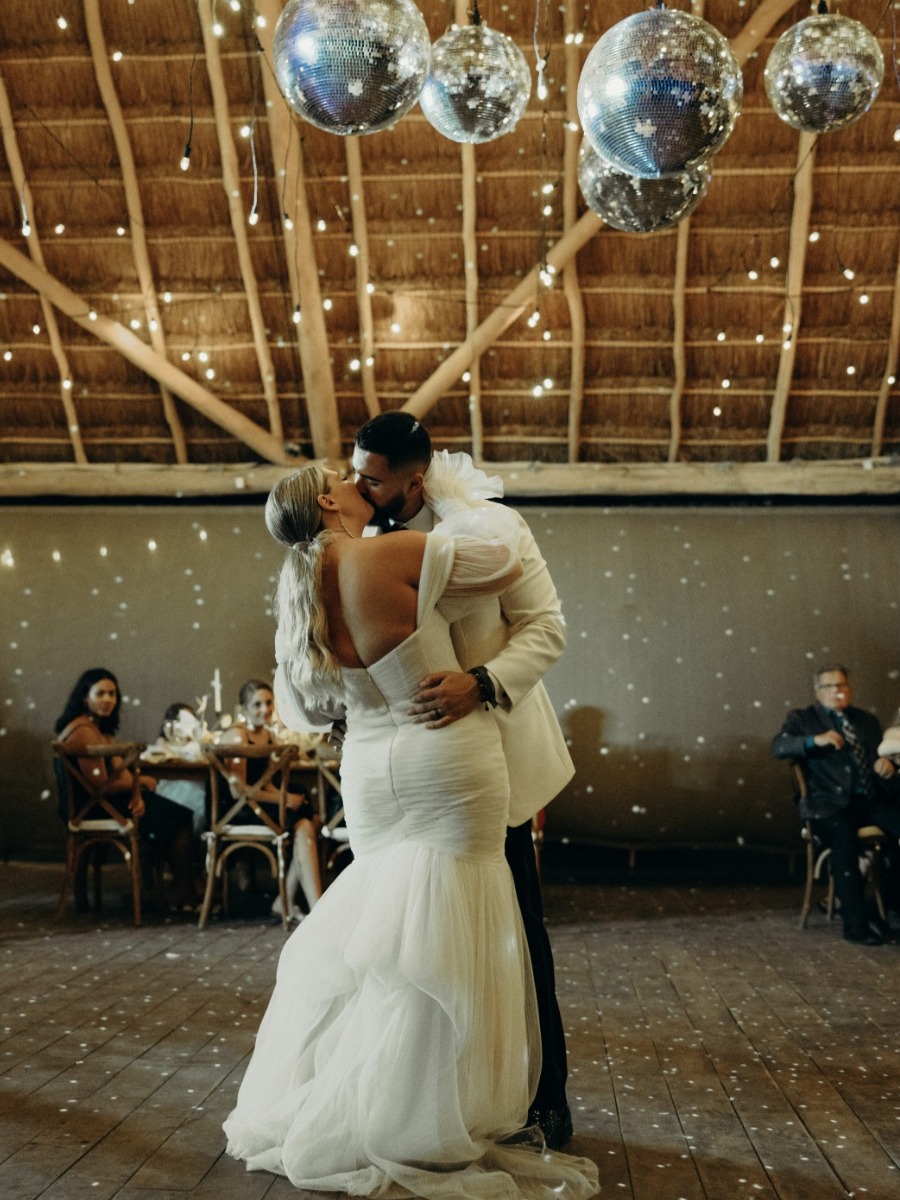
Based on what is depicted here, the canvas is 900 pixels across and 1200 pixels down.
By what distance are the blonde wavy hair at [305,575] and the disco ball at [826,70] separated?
2.17 metres

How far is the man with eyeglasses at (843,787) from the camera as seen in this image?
5.70m

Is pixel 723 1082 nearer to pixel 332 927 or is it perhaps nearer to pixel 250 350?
pixel 332 927

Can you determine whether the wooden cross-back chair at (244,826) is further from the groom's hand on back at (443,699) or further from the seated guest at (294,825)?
the groom's hand on back at (443,699)

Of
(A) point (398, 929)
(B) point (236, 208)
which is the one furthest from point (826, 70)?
(B) point (236, 208)

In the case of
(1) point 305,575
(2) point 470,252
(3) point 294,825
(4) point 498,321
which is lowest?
(3) point 294,825

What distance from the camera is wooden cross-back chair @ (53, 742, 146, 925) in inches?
238

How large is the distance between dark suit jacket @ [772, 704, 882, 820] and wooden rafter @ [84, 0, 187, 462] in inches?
193

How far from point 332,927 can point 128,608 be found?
6427mm

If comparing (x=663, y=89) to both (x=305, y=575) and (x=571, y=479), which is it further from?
(x=571, y=479)

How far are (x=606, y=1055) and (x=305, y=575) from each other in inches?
80.9

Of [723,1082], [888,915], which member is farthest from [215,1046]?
[888,915]

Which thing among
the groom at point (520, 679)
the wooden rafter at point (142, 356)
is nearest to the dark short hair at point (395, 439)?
the groom at point (520, 679)

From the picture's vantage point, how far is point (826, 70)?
3.56 metres

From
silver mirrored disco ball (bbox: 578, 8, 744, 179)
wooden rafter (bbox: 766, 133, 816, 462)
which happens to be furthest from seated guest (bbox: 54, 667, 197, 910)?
wooden rafter (bbox: 766, 133, 816, 462)
